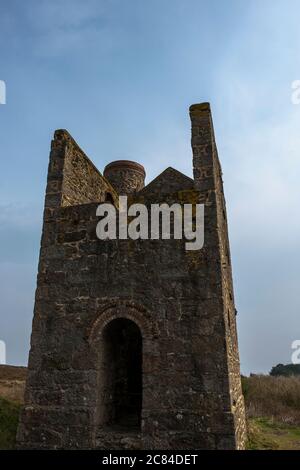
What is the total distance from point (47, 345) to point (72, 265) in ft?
5.76

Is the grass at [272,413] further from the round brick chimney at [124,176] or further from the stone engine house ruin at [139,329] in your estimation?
the round brick chimney at [124,176]

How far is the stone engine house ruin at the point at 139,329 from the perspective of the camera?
6625 mm

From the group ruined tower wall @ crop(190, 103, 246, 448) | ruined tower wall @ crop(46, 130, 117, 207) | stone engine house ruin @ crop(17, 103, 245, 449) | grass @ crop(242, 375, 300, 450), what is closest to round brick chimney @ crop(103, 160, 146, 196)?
ruined tower wall @ crop(46, 130, 117, 207)

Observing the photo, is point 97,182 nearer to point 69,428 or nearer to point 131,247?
point 131,247

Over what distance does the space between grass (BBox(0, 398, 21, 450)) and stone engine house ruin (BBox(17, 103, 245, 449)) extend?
927 mm

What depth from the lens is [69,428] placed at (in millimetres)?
7062

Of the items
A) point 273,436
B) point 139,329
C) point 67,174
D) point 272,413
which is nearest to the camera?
point 139,329

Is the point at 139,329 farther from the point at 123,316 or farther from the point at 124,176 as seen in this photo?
the point at 124,176

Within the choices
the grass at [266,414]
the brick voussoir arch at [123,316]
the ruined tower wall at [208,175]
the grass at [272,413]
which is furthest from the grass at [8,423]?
the grass at [272,413]

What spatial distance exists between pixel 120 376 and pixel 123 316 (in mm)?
2312

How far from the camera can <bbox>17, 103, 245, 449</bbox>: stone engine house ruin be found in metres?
6.62

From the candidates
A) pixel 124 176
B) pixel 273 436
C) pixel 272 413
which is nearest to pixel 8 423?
pixel 273 436

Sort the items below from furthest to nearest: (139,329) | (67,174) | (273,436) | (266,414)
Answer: (266,414) < (273,436) < (67,174) < (139,329)

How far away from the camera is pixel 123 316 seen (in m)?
7.44
